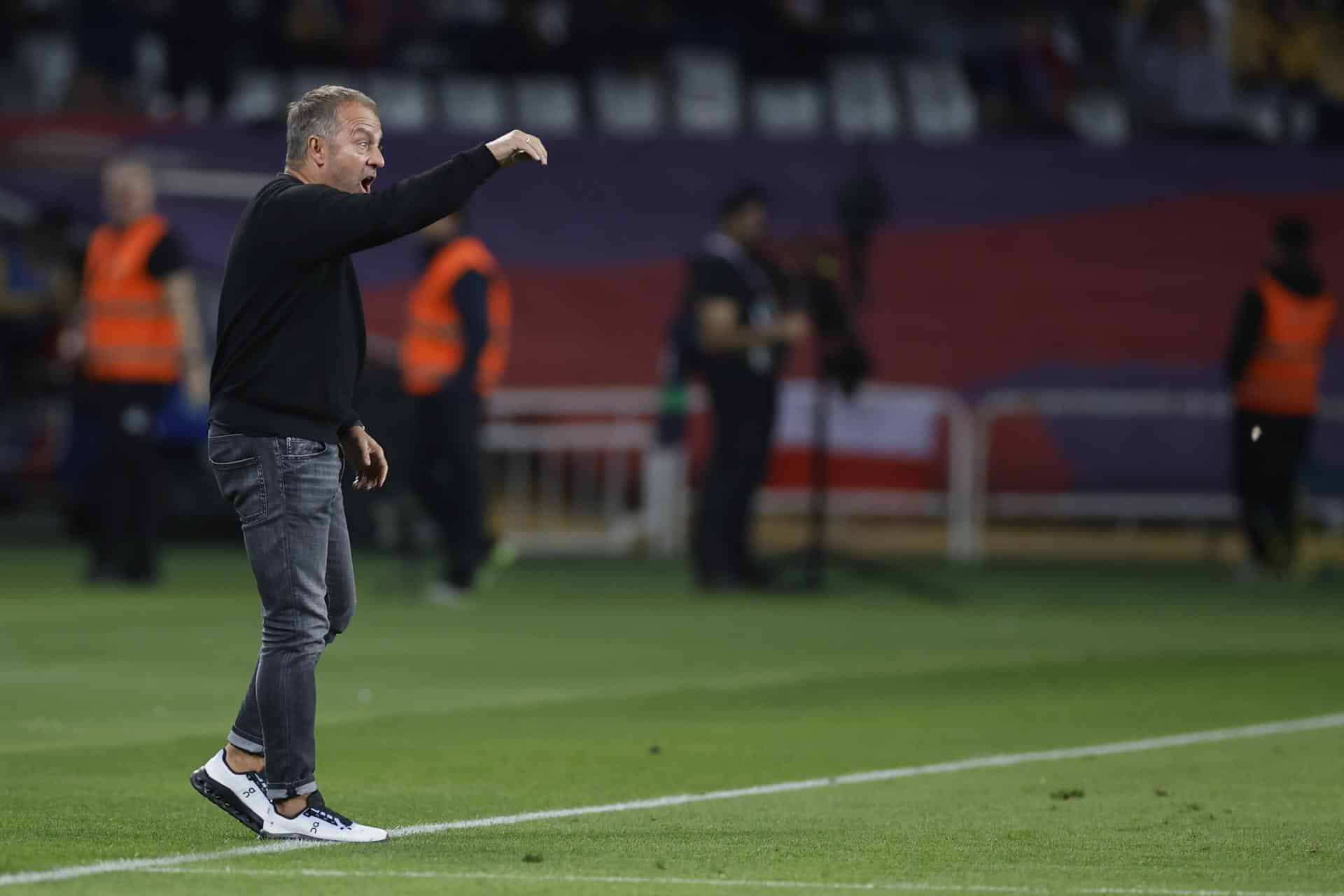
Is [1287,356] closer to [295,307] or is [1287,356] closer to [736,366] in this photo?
[736,366]

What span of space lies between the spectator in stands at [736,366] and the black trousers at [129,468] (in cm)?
321

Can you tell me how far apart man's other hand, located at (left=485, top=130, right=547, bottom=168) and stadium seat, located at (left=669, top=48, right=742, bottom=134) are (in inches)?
705

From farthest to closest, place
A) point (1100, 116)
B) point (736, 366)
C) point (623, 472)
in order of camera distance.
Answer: point (1100, 116) < point (623, 472) < point (736, 366)

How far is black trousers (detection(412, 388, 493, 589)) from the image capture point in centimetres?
1522

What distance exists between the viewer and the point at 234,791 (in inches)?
258

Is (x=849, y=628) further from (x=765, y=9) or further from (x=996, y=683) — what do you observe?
(x=765, y=9)

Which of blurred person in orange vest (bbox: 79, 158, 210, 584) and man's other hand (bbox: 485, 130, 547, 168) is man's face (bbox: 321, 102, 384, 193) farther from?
blurred person in orange vest (bbox: 79, 158, 210, 584)

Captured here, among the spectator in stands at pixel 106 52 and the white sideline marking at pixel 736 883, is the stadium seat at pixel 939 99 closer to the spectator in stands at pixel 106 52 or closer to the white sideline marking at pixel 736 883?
the spectator in stands at pixel 106 52

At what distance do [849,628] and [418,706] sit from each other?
14.4ft

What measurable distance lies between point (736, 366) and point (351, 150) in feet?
31.3

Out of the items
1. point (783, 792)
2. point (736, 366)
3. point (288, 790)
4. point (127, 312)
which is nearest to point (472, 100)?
point (736, 366)

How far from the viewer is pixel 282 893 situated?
564 cm

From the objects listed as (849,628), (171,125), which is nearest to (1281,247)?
(849,628)

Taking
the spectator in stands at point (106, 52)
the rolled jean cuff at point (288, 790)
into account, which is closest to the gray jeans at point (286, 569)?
the rolled jean cuff at point (288, 790)
